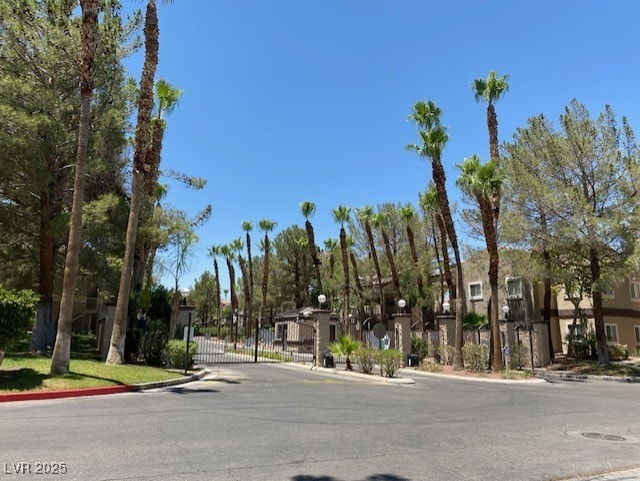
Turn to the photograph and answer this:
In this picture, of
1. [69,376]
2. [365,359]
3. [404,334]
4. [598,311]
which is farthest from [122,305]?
[598,311]

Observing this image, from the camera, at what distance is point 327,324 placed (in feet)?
82.8

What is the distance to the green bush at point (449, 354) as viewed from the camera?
26875 millimetres

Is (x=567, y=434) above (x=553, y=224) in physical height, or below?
below

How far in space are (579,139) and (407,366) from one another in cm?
1516

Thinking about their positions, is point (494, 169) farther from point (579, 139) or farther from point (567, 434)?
point (567, 434)

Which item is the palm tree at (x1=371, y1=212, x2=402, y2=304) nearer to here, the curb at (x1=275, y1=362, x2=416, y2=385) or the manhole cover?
the curb at (x1=275, y1=362, x2=416, y2=385)

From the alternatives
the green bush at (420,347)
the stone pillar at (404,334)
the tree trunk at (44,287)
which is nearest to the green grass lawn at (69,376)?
the tree trunk at (44,287)

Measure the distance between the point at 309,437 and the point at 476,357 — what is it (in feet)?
60.3

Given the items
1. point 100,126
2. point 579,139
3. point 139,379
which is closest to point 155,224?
point 100,126

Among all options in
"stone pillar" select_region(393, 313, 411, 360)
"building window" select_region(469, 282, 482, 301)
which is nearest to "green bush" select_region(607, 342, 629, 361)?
"building window" select_region(469, 282, 482, 301)

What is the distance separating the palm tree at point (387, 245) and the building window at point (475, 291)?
20.2ft

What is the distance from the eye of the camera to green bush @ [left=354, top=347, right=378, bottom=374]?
69.2 ft

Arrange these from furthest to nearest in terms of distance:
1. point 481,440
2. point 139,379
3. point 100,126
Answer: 1. point 100,126
2. point 139,379
3. point 481,440

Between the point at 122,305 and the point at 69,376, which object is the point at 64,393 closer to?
the point at 69,376
